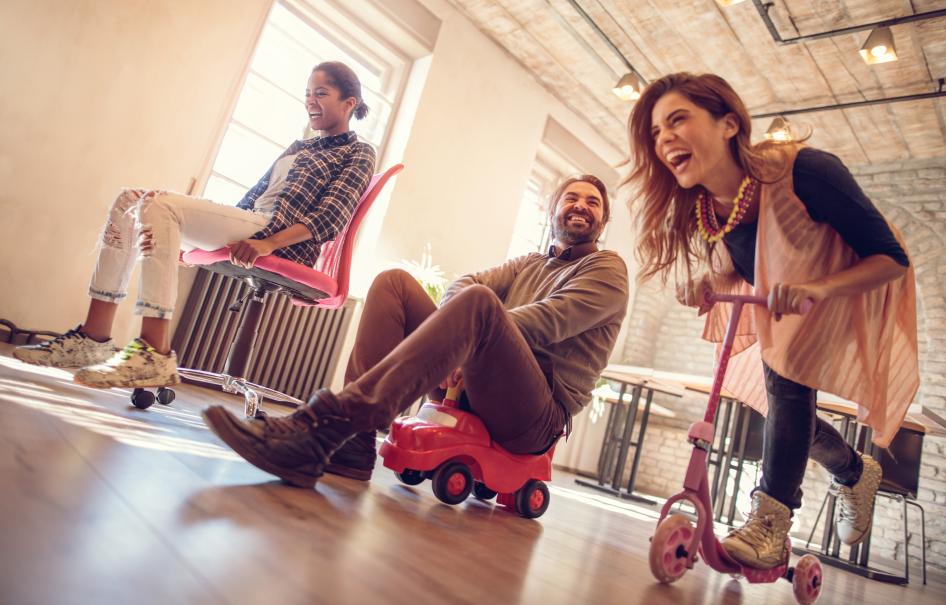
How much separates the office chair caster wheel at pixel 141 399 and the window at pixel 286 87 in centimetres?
240

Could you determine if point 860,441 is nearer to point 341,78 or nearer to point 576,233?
point 576,233

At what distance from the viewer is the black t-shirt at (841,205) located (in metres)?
1.26

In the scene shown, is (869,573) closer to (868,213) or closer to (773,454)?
(773,454)

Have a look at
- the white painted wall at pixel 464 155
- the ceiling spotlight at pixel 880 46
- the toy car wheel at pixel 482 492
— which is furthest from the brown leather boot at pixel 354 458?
the ceiling spotlight at pixel 880 46

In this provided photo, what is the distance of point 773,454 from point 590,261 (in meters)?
0.69

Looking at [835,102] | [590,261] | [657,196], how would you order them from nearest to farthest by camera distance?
[657,196], [590,261], [835,102]

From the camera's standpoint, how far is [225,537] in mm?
682

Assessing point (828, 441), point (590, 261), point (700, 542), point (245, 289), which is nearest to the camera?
point (700, 542)

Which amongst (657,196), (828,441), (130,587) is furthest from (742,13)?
(130,587)

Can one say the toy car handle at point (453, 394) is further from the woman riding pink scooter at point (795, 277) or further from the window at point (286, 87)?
the window at point (286, 87)

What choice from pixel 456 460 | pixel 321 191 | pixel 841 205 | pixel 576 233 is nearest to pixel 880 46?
pixel 576 233

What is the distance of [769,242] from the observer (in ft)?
4.33

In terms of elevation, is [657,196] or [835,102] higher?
[835,102]

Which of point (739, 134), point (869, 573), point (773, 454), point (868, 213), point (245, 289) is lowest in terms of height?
point (869, 573)
